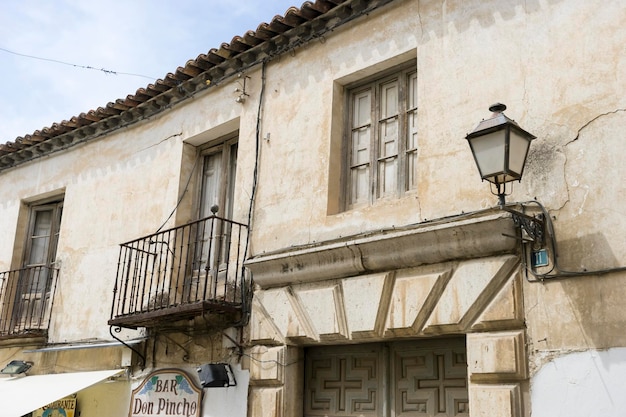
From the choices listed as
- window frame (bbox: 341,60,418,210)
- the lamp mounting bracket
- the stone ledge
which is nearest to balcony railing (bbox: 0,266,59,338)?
the stone ledge

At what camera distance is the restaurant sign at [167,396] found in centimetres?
761

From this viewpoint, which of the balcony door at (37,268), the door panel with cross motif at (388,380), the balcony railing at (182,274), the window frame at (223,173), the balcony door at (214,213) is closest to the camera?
the door panel with cross motif at (388,380)

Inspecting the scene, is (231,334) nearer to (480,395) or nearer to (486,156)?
(480,395)

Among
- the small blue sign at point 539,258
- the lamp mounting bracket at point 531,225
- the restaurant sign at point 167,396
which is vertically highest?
the lamp mounting bracket at point 531,225

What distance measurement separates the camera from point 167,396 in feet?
25.9

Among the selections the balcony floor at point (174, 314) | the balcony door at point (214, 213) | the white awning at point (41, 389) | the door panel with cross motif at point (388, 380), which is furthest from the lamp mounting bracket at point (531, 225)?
the white awning at point (41, 389)

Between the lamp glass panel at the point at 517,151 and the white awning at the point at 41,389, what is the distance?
17.0ft

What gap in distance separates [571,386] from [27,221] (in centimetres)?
852

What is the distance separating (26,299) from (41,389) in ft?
7.15

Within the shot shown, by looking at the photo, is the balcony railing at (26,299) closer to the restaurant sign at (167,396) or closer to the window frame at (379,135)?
the restaurant sign at (167,396)

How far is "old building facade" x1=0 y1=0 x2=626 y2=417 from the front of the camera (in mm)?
5262

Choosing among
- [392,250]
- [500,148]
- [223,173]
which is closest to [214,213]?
[223,173]

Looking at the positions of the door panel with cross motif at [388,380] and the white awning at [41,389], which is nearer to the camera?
the door panel with cross motif at [388,380]

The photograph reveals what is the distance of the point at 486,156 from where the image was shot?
16.7ft
